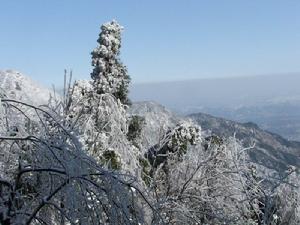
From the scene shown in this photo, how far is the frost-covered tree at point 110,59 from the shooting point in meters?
22.6

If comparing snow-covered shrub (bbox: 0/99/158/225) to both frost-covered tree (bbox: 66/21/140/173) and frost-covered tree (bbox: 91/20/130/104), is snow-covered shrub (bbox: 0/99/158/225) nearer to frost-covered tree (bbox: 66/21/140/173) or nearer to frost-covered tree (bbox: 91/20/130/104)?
frost-covered tree (bbox: 66/21/140/173)

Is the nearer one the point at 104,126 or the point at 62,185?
the point at 62,185

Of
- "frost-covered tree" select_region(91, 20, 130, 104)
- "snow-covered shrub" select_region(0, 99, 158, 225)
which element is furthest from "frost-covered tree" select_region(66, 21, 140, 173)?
"snow-covered shrub" select_region(0, 99, 158, 225)

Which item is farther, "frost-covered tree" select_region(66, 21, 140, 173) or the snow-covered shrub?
"frost-covered tree" select_region(66, 21, 140, 173)

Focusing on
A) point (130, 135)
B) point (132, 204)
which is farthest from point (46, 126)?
point (130, 135)

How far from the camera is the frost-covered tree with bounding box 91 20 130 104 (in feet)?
74.3

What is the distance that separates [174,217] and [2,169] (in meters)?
8.19

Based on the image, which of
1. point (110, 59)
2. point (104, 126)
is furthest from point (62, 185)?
point (110, 59)

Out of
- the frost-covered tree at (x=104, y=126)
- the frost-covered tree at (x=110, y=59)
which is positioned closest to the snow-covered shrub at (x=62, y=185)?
the frost-covered tree at (x=104, y=126)

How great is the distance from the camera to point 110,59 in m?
23.2

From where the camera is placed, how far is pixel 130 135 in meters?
22.5

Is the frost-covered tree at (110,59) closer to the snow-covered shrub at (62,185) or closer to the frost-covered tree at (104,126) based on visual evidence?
the frost-covered tree at (104,126)

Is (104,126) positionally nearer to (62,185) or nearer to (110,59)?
(62,185)

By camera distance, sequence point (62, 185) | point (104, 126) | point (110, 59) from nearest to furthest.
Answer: point (62, 185) → point (104, 126) → point (110, 59)
